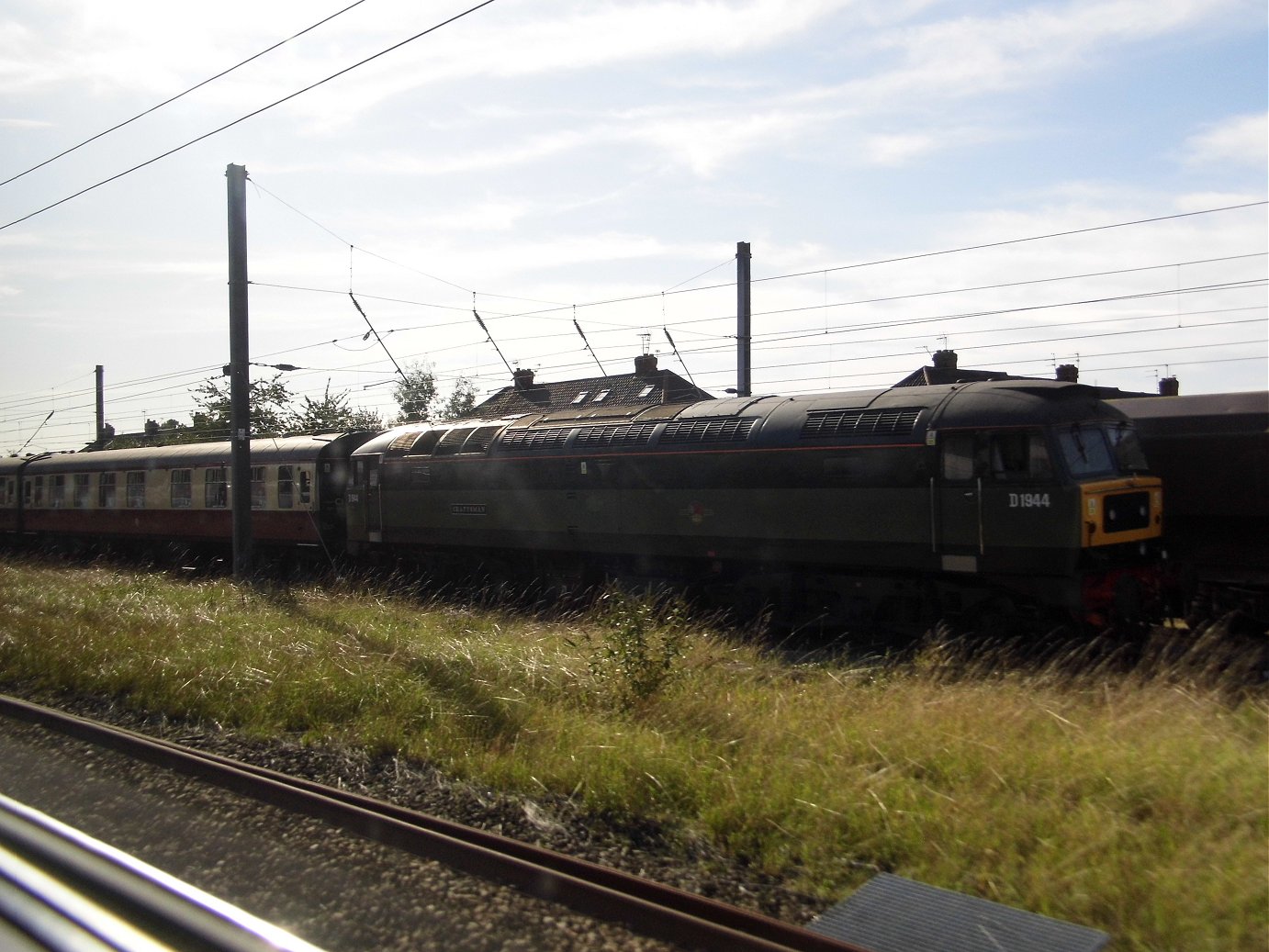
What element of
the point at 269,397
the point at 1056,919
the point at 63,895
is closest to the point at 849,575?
the point at 1056,919

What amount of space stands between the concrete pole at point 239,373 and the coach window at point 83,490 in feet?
39.2

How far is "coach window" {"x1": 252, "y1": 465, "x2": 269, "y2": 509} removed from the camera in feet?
73.6

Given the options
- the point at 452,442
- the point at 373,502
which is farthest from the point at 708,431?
the point at 373,502

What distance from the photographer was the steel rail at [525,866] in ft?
15.0

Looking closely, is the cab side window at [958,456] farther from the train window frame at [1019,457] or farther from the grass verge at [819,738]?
the grass verge at [819,738]

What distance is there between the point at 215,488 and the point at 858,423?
1662cm

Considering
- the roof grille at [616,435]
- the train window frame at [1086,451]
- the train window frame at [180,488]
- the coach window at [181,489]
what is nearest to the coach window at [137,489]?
the train window frame at [180,488]

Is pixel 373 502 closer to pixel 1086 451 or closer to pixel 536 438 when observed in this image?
pixel 536 438

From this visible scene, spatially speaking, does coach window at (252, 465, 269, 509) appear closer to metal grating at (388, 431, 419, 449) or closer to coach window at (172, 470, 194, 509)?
coach window at (172, 470, 194, 509)

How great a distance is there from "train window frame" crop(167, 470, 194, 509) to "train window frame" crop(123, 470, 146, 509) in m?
1.37

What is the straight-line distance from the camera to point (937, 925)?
4590 mm

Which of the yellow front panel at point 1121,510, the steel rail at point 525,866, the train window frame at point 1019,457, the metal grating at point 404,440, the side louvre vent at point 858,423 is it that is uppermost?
the metal grating at point 404,440

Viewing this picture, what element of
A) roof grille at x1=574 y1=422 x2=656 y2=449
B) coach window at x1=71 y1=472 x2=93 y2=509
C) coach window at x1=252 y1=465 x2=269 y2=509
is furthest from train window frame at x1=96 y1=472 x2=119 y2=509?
roof grille at x1=574 y1=422 x2=656 y2=449

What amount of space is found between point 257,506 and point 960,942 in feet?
68.2
